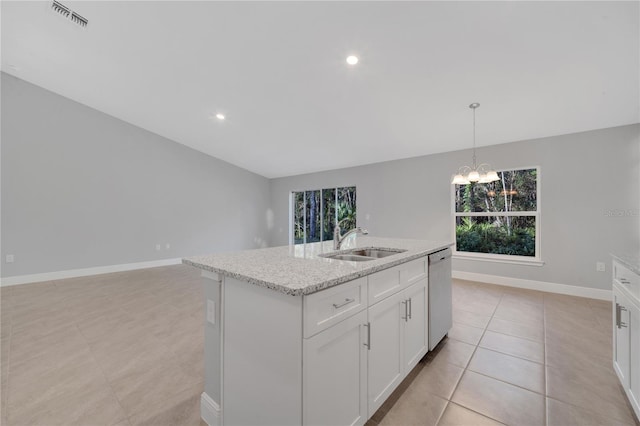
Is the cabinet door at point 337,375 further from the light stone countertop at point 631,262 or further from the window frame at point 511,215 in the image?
the window frame at point 511,215

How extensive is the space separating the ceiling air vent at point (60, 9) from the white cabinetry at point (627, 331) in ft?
16.8

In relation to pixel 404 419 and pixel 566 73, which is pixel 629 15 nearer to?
pixel 566 73

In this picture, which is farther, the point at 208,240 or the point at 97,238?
the point at 208,240

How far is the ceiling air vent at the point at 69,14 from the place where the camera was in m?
2.65

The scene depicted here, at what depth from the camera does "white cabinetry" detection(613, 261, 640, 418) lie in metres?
1.34

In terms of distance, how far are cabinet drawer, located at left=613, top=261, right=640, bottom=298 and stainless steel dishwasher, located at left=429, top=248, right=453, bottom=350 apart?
103 cm

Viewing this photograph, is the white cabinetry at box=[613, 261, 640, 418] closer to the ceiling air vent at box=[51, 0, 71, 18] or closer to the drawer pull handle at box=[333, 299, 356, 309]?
the drawer pull handle at box=[333, 299, 356, 309]

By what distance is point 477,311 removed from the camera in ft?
10.1

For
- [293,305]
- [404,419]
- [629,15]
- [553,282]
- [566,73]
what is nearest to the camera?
[293,305]

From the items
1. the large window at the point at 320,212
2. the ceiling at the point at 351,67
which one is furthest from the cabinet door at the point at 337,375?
the large window at the point at 320,212

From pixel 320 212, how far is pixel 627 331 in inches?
232

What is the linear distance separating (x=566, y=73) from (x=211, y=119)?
4914 mm

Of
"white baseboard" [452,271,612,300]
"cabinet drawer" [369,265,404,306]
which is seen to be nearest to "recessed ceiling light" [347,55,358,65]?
"cabinet drawer" [369,265,404,306]

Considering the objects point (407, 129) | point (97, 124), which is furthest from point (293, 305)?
point (97, 124)
